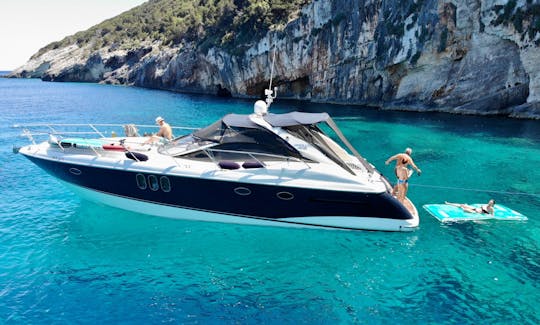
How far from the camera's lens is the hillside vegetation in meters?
55.2

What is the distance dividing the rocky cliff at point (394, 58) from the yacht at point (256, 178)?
2681 centimetres

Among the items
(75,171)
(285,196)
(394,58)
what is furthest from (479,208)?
(394,58)

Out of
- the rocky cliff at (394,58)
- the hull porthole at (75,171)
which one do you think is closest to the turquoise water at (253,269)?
the hull porthole at (75,171)

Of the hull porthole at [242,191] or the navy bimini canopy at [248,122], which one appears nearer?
the hull porthole at [242,191]

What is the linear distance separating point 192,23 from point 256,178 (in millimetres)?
68985

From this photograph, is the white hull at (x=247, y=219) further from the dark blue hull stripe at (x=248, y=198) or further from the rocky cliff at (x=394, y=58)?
the rocky cliff at (x=394, y=58)

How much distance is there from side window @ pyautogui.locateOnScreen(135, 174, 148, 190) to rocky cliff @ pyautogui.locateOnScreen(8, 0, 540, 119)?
30489 mm

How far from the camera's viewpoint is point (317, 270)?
348 inches

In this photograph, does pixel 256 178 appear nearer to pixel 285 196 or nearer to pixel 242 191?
pixel 242 191

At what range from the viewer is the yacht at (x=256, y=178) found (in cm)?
987

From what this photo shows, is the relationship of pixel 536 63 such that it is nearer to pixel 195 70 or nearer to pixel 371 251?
pixel 371 251

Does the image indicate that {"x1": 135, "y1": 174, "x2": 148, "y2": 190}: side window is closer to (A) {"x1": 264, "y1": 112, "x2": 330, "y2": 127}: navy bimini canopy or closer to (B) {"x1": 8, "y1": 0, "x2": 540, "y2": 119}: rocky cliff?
(A) {"x1": 264, "y1": 112, "x2": 330, "y2": 127}: navy bimini canopy

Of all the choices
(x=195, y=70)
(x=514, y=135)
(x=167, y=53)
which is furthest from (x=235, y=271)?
(x=167, y=53)

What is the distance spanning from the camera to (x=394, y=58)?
38719 millimetres
